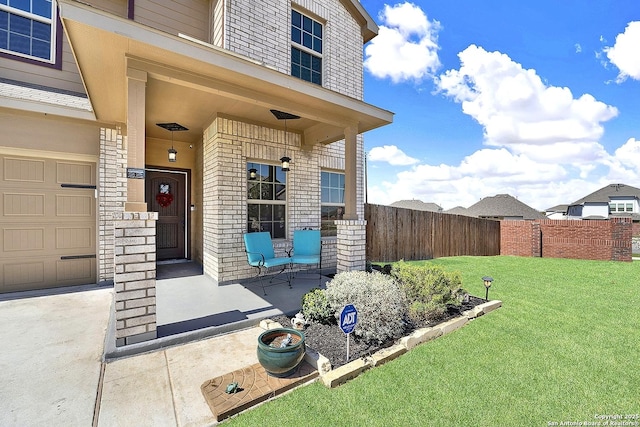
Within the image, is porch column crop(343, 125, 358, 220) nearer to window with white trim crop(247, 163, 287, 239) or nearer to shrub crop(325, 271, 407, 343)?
shrub crop(325, 271, 407, 343)

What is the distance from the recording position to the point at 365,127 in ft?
16.2

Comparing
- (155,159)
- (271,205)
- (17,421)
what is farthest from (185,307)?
(155,159)

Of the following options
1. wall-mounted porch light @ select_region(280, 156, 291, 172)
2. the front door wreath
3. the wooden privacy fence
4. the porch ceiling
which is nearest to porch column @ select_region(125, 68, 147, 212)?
the porch ceiling

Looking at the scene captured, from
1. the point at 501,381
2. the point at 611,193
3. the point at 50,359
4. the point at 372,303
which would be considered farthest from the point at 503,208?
the point at 50,359

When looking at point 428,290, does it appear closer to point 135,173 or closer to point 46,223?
point 135,173

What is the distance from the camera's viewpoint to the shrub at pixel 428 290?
3.43m

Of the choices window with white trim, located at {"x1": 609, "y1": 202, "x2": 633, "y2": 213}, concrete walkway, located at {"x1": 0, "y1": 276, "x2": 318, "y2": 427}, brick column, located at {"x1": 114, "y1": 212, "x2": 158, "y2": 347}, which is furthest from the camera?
window with white trim, located at {"x1": 609, "y1": 202, "x2": 633, "y2": 213}

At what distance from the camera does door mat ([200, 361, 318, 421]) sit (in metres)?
1.89

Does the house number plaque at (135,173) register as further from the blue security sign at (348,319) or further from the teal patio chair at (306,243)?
the teal patio chair at (306,243)

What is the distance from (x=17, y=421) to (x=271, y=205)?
4236 mm

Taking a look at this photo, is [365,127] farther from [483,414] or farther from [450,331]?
[483,414]

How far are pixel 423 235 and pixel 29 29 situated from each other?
10.3 metres

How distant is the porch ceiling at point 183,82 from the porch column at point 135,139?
0.14 meters

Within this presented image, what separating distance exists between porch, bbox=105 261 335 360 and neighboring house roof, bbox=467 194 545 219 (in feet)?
107
